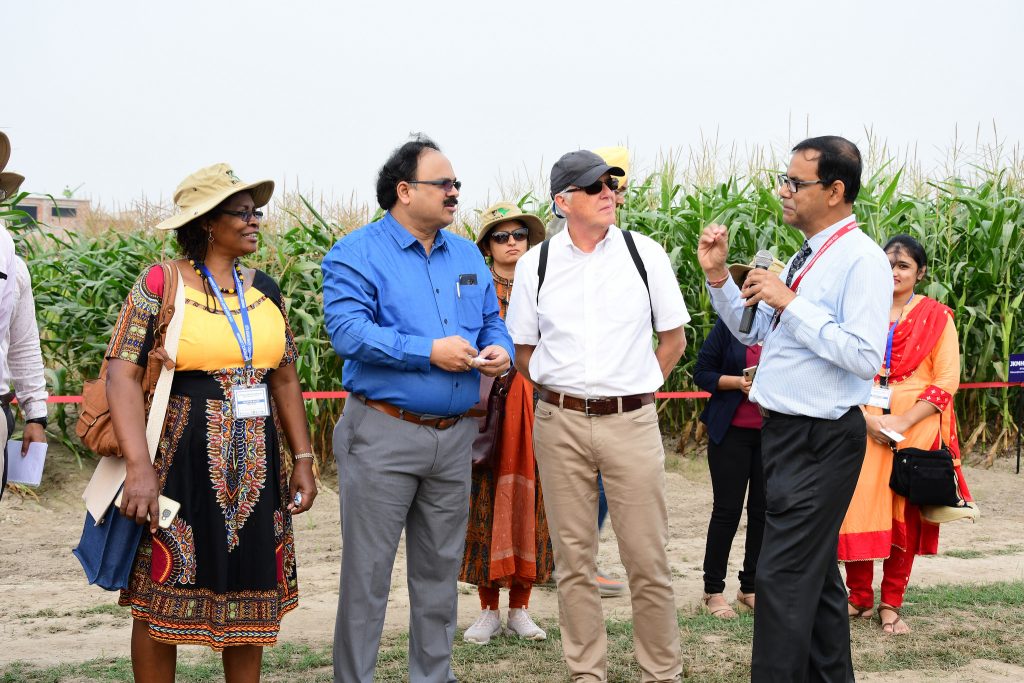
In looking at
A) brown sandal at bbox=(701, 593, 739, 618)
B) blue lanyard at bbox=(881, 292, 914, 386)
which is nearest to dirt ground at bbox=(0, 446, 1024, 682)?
brown sandal at bbox=(701, 593, 739, 618)

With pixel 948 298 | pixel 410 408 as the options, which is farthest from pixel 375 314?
pixel 948 298

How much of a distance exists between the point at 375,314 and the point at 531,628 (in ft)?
6.58

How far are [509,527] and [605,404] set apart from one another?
106 cm

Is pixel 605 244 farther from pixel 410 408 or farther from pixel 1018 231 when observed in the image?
pixel 1018 231

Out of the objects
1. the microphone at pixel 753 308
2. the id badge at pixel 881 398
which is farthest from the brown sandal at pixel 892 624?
the microphone at pixel 753 308

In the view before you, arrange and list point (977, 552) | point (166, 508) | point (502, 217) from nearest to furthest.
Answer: point (166, 508) < point (502, 217) < point (977, 552)

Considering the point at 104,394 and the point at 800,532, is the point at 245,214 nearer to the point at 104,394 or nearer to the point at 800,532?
the point at 104,394

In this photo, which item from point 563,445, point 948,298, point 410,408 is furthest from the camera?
point 948,298

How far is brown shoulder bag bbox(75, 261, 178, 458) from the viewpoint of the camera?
11.9 feet

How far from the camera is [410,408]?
4012 millimetres

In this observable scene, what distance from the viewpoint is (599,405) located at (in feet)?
14.1

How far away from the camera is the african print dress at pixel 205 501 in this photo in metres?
3.63

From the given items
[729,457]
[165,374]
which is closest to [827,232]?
[729,457]

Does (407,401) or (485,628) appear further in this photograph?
(485,628)
